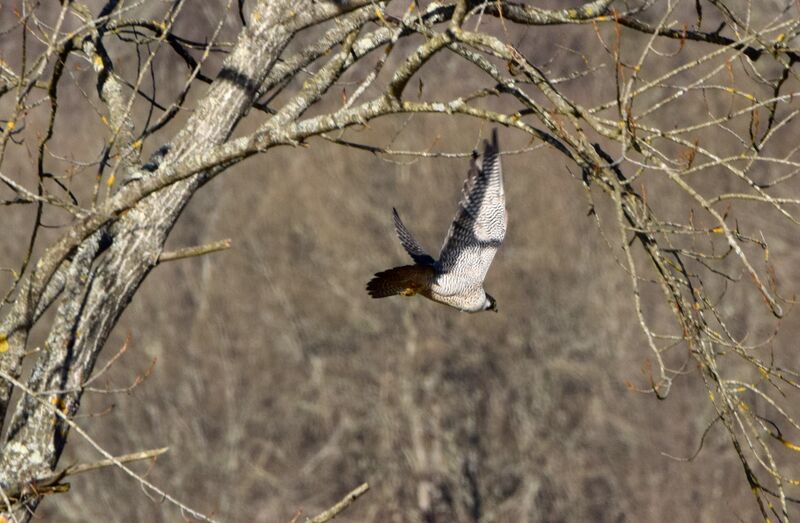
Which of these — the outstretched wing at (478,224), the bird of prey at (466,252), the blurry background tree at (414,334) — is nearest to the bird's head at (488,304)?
the bird of prey at (466,252)

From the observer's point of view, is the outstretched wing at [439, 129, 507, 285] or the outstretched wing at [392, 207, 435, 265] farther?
the outstretched wing at [392, 207, 435, 265]

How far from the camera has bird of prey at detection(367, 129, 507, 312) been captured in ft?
20.2

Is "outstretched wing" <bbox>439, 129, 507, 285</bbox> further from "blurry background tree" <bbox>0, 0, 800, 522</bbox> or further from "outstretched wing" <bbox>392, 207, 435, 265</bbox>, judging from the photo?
"blurry background tree" <bbox>0, 0, 800, 522</bbox>

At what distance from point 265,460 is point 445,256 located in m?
18.4

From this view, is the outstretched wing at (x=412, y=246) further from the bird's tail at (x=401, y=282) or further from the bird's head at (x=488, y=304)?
the bird's head at (x=488, y=304)

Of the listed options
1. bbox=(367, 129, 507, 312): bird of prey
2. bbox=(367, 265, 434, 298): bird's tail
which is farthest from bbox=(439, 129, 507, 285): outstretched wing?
bbox=(367, 265, 434, 298): bird's tail

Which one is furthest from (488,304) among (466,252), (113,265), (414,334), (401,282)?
(414,334)

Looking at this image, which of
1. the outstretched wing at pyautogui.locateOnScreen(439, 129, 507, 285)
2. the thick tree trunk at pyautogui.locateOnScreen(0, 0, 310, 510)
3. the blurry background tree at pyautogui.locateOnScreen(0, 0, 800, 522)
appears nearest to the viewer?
the thick tree trunk at pyautogui.locateOnScreen(0, 0, 310, 510)

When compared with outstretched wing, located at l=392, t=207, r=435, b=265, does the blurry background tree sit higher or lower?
higher

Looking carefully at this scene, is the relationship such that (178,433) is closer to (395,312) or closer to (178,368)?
(178,368)

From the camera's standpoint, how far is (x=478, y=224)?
6.38 m

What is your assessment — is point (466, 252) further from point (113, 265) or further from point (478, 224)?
point (113, 265)

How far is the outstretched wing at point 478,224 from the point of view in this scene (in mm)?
6234

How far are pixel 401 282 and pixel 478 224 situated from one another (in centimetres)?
49
